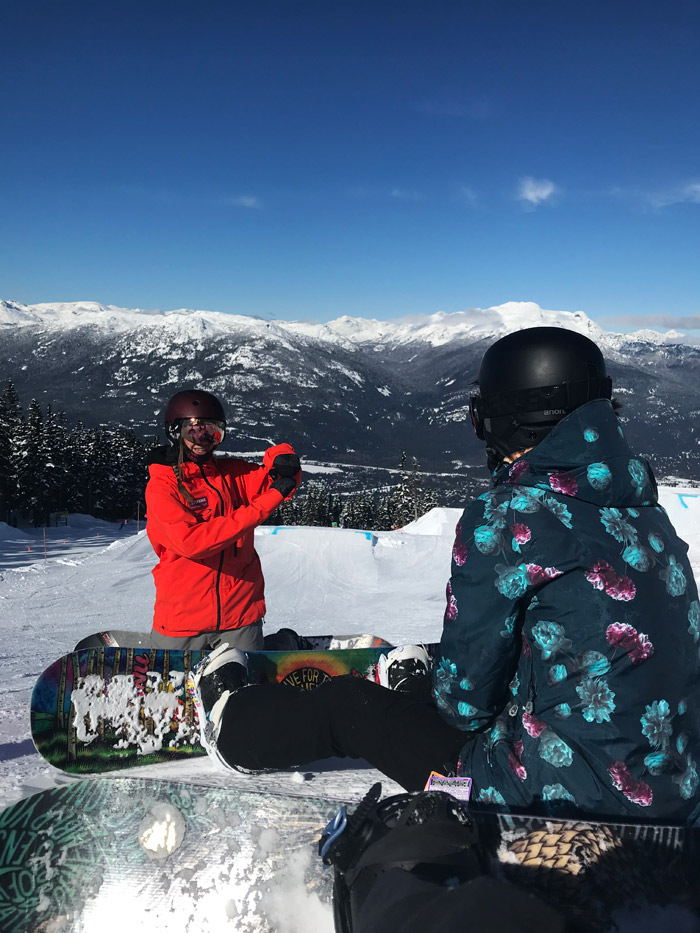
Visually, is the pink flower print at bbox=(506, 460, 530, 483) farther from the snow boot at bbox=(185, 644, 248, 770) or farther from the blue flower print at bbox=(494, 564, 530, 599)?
the snow boot at bbox=(185, 644, 248, 770)

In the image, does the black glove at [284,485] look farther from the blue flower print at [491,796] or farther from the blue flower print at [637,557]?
the blue flower print at [637,557]

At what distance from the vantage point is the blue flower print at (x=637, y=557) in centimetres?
181

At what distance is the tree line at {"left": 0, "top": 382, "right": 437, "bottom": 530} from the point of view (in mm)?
43406

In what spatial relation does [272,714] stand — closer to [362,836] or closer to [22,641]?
[362,836]

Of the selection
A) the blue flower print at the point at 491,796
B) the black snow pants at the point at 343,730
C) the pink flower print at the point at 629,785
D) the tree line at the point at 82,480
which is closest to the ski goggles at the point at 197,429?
the black snow pants at the point at 343,730

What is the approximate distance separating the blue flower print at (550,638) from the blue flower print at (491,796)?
18.1 inches

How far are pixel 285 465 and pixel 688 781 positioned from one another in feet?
9.79

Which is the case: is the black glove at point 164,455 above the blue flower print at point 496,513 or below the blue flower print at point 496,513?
below

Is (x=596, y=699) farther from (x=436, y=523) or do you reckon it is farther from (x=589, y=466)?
(x=436, y=523)

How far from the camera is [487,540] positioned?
6.12ft

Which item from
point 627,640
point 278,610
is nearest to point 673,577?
point 627,640

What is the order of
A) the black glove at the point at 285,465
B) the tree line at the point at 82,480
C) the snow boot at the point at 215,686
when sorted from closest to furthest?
the snow boot at the point at 215,686 → the black glove at the point at 285,465 → the tree line at the point at 82,480

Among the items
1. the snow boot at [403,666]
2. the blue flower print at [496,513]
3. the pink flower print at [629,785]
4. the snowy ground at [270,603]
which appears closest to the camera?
the pink flower print at [629,785]

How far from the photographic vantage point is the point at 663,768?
1.79m
